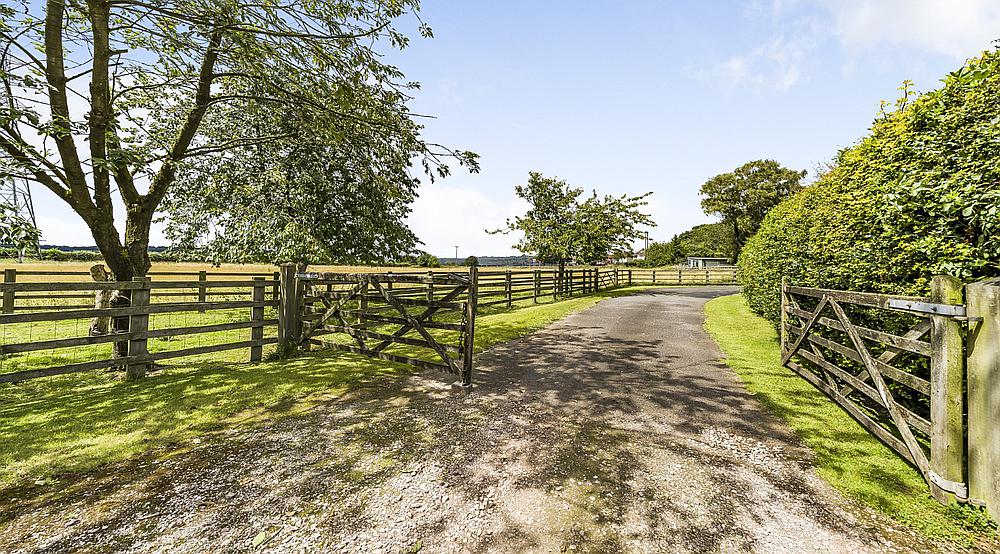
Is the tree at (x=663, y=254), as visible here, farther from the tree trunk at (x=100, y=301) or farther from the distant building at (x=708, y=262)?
the tree trunk at (x=100, y=301)

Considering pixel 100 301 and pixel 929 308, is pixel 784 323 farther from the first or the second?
pixel 100 301

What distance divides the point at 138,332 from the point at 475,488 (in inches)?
236

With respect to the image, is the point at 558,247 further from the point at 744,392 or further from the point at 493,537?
the point at 493,537

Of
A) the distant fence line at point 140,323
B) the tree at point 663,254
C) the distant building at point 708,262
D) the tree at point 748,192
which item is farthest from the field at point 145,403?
the tree at point 663,254

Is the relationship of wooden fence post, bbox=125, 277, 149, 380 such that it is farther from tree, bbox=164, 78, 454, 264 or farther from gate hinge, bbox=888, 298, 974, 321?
gate hinge, bbox=888, 298, 974, 321

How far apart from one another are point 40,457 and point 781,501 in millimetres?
6478

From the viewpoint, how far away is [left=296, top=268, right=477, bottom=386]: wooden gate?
6.09 meters

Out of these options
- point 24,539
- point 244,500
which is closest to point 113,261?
point 24,539

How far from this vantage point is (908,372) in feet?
13.0

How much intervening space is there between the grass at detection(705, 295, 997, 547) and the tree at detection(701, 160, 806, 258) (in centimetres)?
4183

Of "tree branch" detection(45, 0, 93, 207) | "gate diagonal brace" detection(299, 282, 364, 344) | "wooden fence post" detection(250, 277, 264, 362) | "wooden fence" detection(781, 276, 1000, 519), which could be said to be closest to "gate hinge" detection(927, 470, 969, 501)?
"wooden fence" detection(781, 276, 1000, 519)

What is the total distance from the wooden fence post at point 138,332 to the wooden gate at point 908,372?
918cm

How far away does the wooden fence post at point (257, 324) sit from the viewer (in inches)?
279

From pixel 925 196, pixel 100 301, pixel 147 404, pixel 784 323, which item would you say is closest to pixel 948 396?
pixel 925 196
